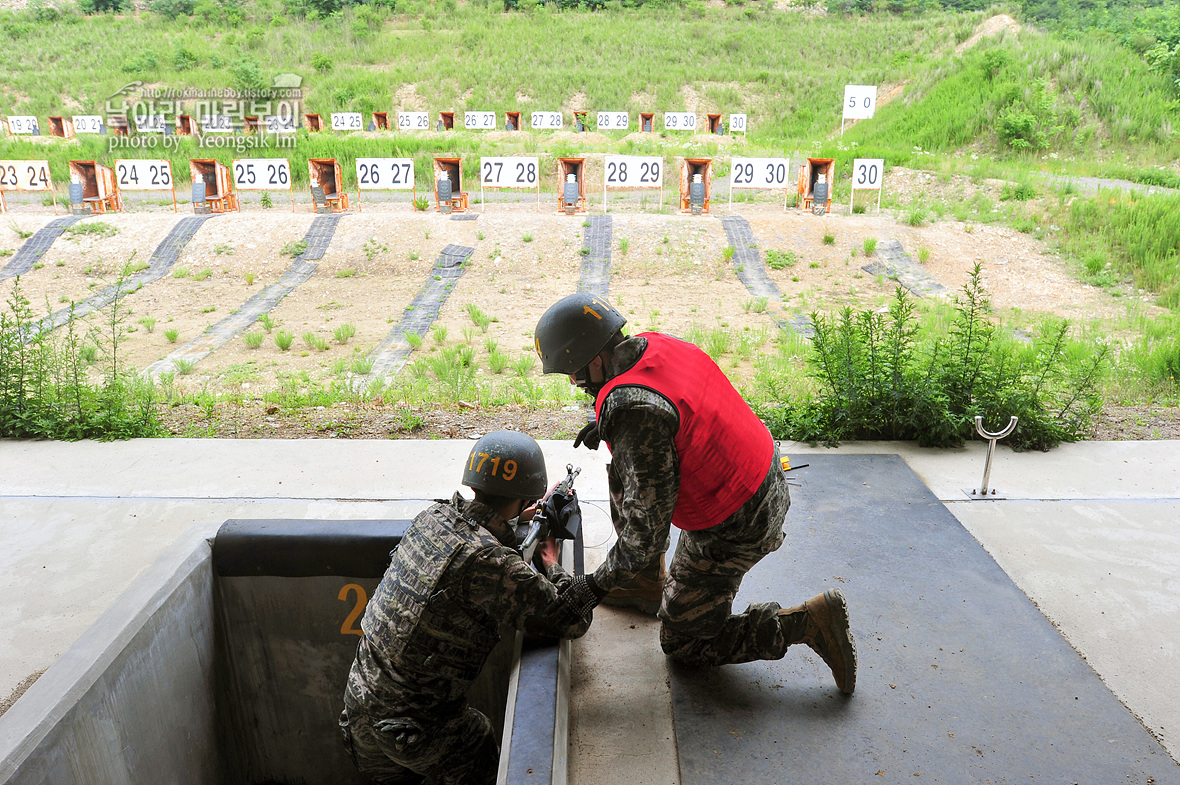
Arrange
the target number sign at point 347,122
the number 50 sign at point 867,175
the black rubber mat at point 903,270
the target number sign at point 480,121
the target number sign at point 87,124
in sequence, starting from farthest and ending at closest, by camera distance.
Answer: the target number sign at point 347,122 < the target number sign at point 480,121 < the target number sign at point 87,124 < the number 50 sign at point 867,175 < the black rubber mat at point 903,270

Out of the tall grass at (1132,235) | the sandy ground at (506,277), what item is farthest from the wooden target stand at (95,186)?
the tall grass at (1132,235)

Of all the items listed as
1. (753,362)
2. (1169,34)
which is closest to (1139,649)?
(753,362)

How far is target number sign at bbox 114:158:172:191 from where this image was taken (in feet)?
55.2

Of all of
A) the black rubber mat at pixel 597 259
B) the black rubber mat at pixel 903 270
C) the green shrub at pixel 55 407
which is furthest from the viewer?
the black rubber mat at pixel 597 259

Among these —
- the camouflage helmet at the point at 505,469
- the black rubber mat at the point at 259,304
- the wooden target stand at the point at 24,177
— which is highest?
the wooden target stand at the point at 24,177

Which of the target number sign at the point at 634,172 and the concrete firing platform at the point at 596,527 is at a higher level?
the target number sign at the point at 634,172

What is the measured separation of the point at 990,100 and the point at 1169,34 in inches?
235

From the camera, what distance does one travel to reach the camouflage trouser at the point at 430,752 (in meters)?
2.52

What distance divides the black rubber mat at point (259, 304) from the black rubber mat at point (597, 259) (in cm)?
483

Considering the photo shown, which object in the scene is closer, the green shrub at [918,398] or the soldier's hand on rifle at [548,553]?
the soldier's hand on rifle at [548,553]

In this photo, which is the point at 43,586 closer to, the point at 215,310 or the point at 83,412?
the point at 83,412

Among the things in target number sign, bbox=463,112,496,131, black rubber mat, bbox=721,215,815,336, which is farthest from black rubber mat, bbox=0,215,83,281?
target number sign, bbox=463,112,496,131

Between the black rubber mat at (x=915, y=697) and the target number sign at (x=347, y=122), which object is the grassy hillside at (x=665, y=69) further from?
the black rubber mat at (x=915, y=697)

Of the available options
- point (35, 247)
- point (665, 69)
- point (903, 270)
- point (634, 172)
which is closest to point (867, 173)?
point (903, 270)
